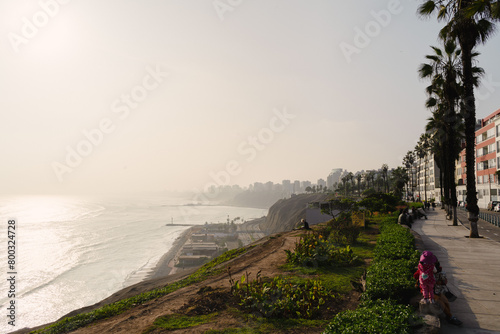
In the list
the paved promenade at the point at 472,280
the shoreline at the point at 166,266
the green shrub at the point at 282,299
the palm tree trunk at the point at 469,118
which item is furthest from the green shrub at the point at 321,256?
the shoreline at the point at 166,266

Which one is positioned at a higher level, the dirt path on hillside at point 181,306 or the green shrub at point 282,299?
the green shrub at point 282,299

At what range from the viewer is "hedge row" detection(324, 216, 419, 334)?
514 centimetres

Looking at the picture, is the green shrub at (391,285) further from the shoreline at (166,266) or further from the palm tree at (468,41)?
the shoreline at (166,266)

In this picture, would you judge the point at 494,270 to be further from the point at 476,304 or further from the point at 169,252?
the point at 169,252

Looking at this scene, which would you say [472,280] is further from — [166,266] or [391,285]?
[166,266]

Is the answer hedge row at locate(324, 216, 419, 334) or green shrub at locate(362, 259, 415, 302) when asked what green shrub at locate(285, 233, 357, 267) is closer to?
hedge row at locate(324, 216, 419, 334)

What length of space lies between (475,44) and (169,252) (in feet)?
226

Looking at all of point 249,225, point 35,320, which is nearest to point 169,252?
point 35,320

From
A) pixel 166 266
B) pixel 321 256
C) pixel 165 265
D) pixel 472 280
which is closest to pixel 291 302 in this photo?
pixel 321 256

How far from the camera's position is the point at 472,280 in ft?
31.8

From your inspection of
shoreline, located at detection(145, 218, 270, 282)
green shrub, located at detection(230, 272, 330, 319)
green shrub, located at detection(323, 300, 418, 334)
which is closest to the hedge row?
green shrub, located at detection(323, 300, 418, 334)

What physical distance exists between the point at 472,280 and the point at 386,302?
5286mm

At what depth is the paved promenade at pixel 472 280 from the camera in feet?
21.3

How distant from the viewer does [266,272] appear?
12.0 meters
